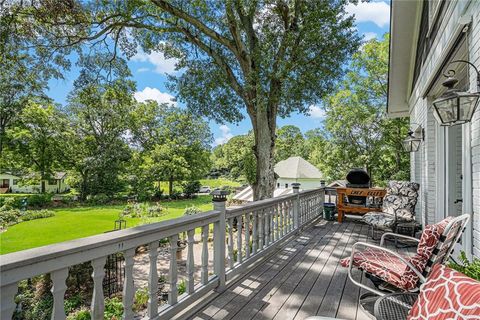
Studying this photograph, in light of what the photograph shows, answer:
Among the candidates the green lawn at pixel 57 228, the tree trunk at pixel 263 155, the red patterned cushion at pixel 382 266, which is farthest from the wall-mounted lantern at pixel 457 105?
the green lawn at pixel 57 228

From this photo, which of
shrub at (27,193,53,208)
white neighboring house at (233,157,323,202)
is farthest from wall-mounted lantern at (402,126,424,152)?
shrub at (27,193,53,208)

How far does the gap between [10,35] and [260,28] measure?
620cm

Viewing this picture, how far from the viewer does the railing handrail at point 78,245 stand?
125 cm

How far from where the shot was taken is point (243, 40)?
7.82 m

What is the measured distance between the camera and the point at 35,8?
19.2 ft

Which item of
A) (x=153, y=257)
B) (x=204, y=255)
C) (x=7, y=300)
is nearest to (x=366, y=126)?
(x=204, y=255)

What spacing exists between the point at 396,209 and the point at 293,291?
378 cm

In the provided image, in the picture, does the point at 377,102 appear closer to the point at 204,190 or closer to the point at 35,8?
the point at 35,8

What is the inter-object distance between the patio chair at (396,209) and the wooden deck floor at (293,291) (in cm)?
115

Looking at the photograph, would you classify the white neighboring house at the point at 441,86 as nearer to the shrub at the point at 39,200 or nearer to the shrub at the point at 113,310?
the shrub at the point at 113,310

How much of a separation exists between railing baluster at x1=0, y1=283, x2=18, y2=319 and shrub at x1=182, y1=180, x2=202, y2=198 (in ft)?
94.6

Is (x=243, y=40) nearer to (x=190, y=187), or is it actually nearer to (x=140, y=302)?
(x=140, y=302)

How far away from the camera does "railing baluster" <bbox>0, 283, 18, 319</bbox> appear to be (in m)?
1.20

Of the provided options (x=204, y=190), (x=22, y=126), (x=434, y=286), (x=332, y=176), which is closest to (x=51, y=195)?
(x=22, y=126)
